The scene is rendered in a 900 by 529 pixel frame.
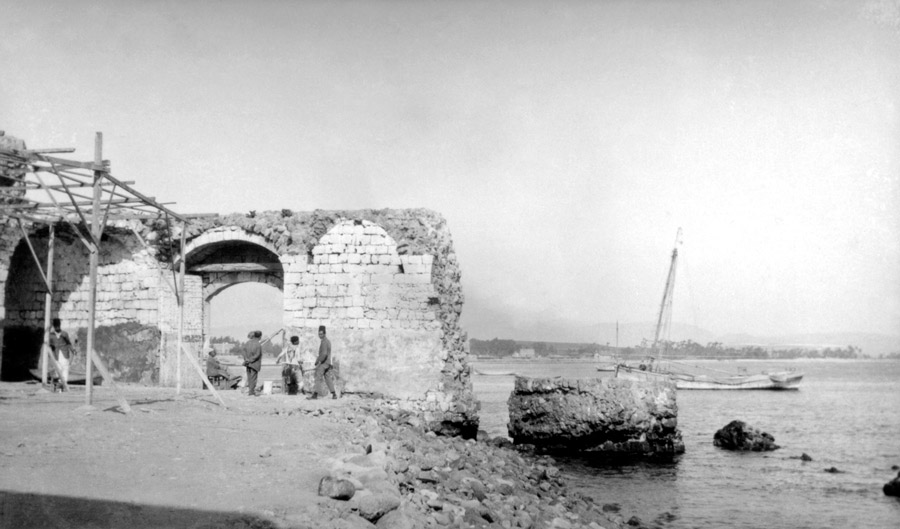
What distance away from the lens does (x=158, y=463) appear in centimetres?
697

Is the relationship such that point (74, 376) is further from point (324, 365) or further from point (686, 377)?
point (686, 377)

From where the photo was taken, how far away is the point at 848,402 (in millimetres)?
44969

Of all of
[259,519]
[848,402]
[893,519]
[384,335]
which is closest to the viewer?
[259,519]

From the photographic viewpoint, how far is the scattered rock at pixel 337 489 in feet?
20.2

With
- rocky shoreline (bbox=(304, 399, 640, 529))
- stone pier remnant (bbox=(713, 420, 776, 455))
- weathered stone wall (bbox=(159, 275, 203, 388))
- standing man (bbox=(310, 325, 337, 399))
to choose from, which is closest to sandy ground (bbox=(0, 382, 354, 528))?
rocky shoreline (bbox=(304, 399, 640, 529))

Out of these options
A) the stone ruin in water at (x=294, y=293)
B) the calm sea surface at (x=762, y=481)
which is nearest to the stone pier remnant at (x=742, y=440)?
the calm sea surface at (x=762, y=481)

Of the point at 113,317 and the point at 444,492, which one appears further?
the point at 113,317

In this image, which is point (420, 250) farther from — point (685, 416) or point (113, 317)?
point (685, 416)

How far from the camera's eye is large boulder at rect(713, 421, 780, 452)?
21.6 m

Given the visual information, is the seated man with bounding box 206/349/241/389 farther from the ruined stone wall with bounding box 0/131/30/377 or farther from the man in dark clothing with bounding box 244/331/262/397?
the ruined stone wall with bounding box 0/131/30/377

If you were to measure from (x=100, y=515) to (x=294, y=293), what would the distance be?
965 cm

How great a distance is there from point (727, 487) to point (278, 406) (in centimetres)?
1117

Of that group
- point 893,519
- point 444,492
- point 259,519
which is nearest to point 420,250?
point 444,492

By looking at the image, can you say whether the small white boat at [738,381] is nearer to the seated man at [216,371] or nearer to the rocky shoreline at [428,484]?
the seated man at [216,371]
